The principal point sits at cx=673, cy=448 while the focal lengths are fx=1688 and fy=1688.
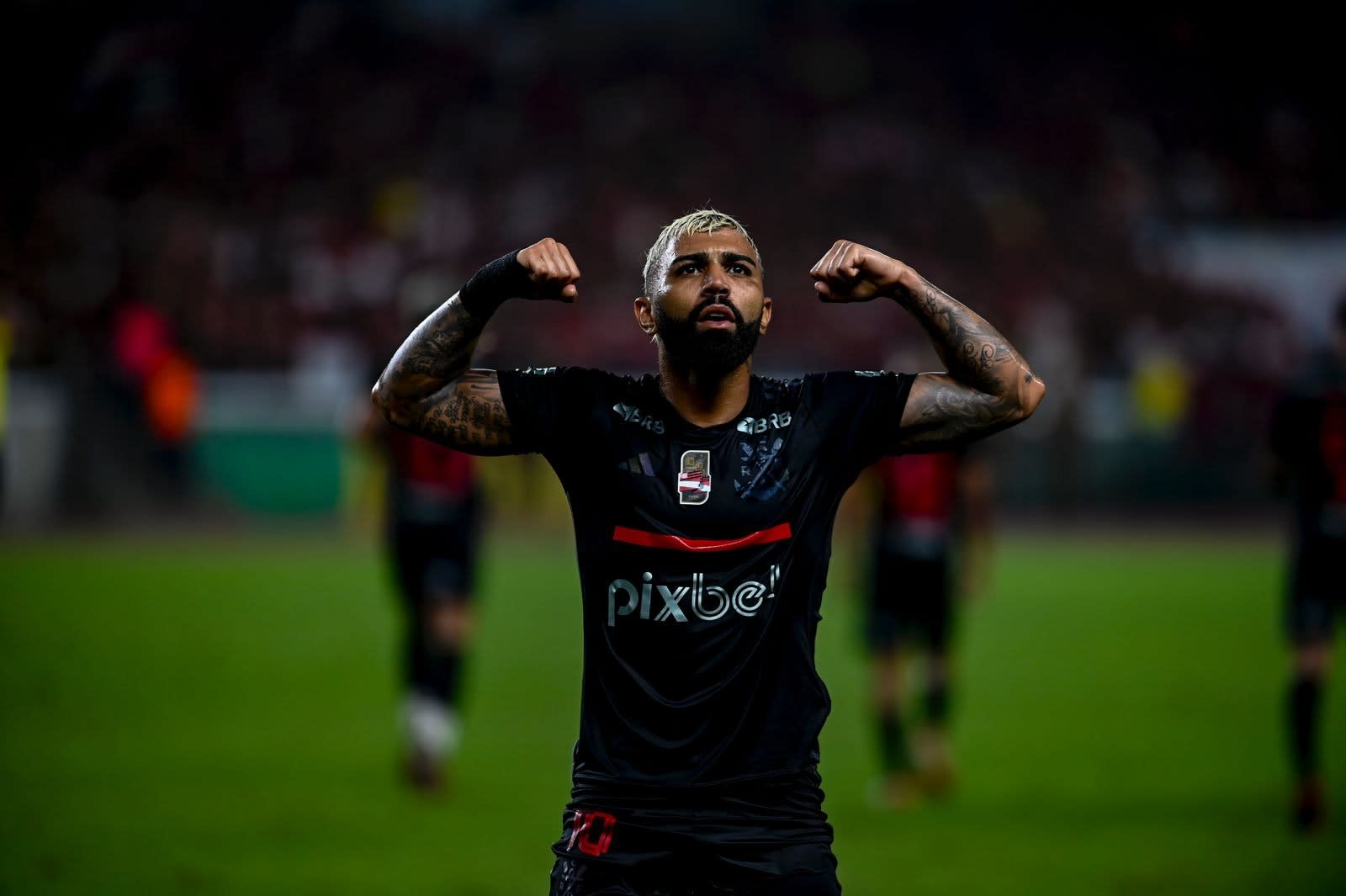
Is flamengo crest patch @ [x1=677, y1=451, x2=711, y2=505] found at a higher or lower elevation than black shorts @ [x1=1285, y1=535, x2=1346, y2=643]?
higher

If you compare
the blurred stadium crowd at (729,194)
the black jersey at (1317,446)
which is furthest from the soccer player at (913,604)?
the blurred stadium crowd at (729,194)

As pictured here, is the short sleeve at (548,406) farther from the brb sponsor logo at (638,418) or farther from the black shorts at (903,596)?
the black shorts at (903,596)

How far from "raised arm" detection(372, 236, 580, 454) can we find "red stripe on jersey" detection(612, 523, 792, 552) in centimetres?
40

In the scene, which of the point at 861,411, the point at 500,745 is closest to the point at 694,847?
the point at 861,411

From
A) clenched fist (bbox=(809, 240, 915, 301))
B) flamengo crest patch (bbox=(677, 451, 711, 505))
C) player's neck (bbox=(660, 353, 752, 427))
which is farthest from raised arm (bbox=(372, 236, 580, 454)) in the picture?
clenched fist (bbox=(809, 240, 915, 301))

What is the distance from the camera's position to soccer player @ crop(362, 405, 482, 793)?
28.7 feet

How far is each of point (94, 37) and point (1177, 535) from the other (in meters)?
16.8

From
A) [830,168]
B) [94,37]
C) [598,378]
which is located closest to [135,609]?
[94,37]

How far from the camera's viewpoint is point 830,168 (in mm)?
31516

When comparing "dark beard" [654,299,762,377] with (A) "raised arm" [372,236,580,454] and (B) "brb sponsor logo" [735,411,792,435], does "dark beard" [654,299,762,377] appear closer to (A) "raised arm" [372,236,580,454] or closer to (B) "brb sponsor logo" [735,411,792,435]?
(B) "brb sponsor logo" [735,411,792,435]

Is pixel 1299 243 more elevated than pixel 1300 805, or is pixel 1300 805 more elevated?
pixel 1299 243

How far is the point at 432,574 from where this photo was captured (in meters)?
8.98

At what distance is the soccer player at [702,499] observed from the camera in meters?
3.43

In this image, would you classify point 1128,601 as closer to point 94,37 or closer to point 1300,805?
point 1300,805
